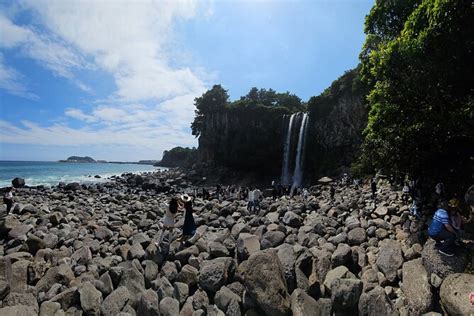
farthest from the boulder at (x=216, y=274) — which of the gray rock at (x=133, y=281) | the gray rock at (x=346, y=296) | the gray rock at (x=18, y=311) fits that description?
the gray rock at (x=18, y=311)

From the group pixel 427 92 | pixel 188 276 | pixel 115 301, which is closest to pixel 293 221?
pixel 188 276

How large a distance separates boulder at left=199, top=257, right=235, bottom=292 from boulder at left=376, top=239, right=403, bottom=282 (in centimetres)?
375

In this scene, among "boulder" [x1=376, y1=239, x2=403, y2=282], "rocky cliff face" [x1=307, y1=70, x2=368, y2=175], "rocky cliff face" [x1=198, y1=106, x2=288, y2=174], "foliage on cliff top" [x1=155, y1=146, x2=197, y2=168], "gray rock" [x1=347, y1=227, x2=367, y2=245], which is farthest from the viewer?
"foliage on cliff top" [x1=155, y1=146, x2=197, y2=168]

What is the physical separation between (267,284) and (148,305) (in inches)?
104

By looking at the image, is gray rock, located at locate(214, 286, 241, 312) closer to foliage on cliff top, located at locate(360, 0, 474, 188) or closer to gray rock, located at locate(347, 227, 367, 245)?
gray rock, located at locate(347, 227, 367, 245)

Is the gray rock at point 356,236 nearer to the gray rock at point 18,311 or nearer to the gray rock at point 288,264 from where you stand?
the gray rock at point 288,264

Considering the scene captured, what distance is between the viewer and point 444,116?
7.99 meters

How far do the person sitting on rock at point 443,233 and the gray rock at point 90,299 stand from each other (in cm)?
780

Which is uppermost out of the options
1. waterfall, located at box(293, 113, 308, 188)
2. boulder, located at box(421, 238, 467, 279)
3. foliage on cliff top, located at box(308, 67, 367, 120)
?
foliage on cliff top, located at box(308, 67, 367, 120)

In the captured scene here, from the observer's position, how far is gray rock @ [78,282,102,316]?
5.95m

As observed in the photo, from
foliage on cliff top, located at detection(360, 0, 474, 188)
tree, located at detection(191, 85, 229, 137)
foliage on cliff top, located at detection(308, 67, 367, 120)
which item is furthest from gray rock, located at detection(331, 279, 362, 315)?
tree, located at detection(191, 85, 229, 137)

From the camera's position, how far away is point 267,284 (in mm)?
5684

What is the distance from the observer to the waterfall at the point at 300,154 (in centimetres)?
4344

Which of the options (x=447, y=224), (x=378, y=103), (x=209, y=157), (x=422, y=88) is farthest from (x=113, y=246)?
(x=209, y=157)
